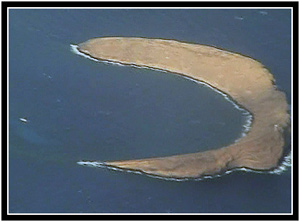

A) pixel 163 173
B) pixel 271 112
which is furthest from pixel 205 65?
pixel 163 173

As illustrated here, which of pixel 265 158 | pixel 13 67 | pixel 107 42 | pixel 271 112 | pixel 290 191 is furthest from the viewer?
pixel 107 42

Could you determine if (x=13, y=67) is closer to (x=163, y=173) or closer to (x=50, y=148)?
(x=50, y=148)

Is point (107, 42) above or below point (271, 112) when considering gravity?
above
